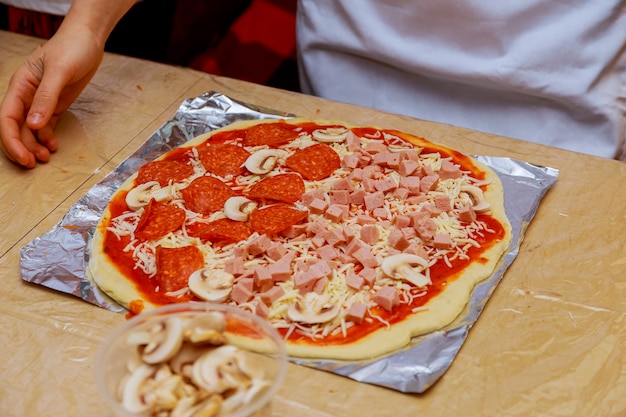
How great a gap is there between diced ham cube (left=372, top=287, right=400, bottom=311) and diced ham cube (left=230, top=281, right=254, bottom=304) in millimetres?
323

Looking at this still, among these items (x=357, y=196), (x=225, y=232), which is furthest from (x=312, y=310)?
(x=357, y=196)

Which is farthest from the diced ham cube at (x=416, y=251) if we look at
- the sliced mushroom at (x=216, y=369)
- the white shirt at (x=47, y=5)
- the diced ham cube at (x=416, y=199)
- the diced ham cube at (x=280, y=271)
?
the white shirt at (x=47, y=5)

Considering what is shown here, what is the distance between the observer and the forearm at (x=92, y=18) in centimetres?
263

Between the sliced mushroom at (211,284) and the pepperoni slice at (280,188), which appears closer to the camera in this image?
the sliced mushroom at (211,284)

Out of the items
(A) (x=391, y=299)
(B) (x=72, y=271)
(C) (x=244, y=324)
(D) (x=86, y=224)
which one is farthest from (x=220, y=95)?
(C) (x=244, y=324)

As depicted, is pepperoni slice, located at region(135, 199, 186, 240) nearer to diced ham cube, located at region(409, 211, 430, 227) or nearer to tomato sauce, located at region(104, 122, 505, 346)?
tomato sauce, located at region(104, 122, 505, 346)

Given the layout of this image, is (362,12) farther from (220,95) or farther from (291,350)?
(291,350)

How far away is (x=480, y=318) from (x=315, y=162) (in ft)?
2.60

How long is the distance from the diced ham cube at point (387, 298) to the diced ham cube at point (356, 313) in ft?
0.18

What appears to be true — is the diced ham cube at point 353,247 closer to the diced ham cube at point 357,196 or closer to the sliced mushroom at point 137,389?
the diced ham cube at point 357,196

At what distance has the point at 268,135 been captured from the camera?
2.55m

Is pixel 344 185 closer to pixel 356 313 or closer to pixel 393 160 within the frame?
pixel 393 160

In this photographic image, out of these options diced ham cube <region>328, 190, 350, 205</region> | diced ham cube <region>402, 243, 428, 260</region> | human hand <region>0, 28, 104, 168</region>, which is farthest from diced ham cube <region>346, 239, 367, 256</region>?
human hand <region>0, 28, 104, 168</region>

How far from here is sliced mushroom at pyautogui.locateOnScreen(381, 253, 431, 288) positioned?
1.94 meters
